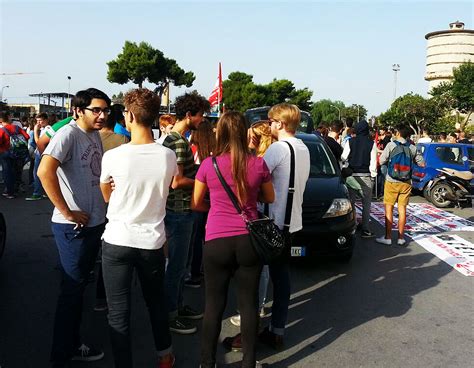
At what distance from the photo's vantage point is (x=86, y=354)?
132 inches

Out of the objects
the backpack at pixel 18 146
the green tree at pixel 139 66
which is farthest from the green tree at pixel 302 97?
the backpack at pixel 18 146

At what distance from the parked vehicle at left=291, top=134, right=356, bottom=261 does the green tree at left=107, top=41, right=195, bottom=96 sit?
4417 cm

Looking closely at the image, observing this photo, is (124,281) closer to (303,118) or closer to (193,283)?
(193,283)

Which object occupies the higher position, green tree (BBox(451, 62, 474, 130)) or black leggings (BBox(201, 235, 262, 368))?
green tree (BBox(451, 62, 474, 130))

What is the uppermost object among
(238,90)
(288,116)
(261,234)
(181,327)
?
(238,90)

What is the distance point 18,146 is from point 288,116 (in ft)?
28.1

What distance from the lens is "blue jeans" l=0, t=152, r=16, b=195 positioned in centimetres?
1007

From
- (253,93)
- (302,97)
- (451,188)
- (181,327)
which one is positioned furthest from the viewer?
(302,97)

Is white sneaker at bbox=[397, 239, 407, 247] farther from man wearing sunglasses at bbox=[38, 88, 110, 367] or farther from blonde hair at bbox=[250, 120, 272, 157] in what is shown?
man wearing sunglasses at bbox=[38, 88, 110, 367]

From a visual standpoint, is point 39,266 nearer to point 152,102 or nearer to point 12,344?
point 12,344

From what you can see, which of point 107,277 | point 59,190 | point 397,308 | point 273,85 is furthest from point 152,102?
point 273,85

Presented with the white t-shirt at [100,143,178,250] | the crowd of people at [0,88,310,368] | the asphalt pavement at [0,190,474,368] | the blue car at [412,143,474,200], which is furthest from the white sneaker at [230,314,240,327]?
the blue car at [412,143,474,200]

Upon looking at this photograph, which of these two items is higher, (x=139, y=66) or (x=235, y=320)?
(x=139, y=66)

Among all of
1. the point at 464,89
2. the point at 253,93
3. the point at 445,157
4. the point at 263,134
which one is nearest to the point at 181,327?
the point at 263,134
